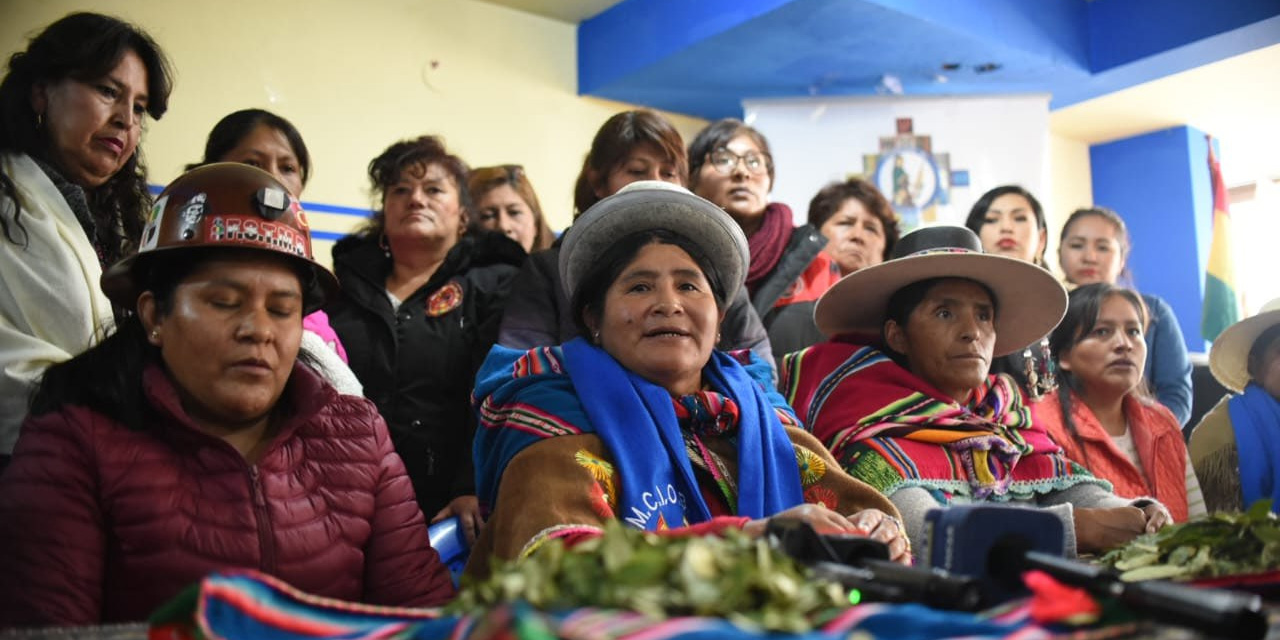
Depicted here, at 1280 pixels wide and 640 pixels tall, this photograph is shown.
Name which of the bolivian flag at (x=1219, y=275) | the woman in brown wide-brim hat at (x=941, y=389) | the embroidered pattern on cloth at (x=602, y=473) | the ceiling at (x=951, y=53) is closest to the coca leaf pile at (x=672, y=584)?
the embroidered pattern on cloth at (x=602, y=473)

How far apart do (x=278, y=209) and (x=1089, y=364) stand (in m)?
2.60

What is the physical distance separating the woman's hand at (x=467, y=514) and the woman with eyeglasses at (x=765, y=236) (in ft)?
3.85

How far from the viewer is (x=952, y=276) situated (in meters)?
2.64

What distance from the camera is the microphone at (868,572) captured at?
3.13 feet

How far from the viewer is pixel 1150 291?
680 cm

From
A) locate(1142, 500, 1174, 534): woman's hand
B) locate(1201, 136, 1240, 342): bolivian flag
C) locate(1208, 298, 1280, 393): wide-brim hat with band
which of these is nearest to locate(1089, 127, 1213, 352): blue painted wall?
locate(1201, 136, 1240, 342): bolivian flag

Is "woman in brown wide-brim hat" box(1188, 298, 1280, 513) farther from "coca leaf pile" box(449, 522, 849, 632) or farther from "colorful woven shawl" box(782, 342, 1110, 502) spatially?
"coca leaf pile" box(449, 522, 849, 632)

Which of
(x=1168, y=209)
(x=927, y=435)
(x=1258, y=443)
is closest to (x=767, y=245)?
(x=927, y=435)

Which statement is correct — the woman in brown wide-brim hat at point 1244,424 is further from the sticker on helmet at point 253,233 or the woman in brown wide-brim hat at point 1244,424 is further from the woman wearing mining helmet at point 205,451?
the sticker on helmet at point 253,233

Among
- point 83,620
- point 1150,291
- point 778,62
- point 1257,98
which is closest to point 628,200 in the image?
point 83,620

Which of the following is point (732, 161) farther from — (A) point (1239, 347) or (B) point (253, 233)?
(B) point (253, 233)

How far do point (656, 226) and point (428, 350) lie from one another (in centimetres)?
98

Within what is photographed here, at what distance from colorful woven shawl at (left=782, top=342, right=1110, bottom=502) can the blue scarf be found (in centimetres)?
67

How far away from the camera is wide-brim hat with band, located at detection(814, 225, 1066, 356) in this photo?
2584 millimetres
